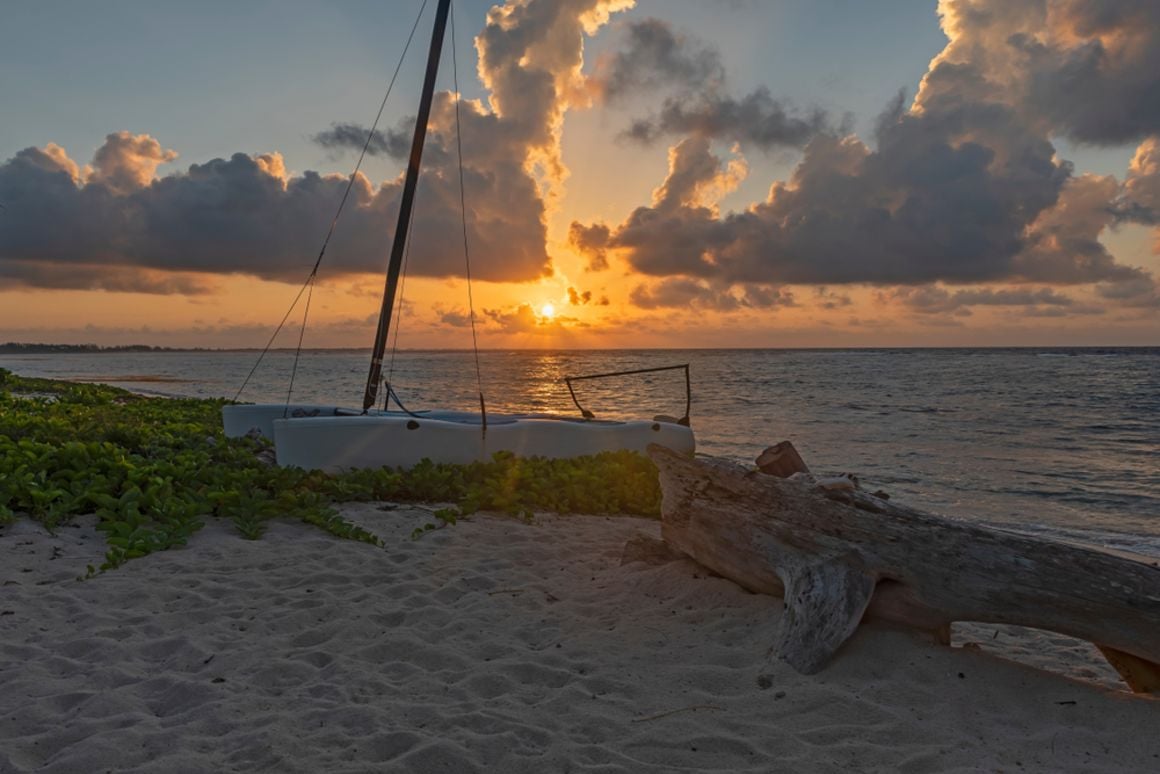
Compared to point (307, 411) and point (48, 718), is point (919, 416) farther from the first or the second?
point (48, 718)

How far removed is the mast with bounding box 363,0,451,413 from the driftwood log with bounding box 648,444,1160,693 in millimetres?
8278

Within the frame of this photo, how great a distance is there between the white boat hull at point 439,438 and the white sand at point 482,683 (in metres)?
3.64

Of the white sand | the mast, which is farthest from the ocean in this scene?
the mast

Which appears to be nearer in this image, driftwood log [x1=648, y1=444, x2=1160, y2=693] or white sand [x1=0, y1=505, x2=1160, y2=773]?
white sand [x1=0, y1=505, x2=1160, y2=773]

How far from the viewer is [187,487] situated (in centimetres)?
766

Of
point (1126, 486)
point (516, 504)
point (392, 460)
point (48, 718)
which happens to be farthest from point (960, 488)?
point (48, 718)

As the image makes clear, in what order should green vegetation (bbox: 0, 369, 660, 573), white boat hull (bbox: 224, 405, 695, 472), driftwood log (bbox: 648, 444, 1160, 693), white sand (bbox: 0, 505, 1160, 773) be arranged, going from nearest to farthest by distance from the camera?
white sand (bbox: 0, 505, 1160, 773) < driftwood log (bbox: 648, 444, 1160, 693) < green vegetation (bbox: 0, 369, 660, 573) < white boat hull (bbox: 224, 405, 695, 472)

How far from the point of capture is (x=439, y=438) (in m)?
9.90

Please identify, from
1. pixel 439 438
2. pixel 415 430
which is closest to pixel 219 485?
pixel 415 430

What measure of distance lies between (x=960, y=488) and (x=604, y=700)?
11.5 metres

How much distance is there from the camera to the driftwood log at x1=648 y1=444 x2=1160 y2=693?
4004mm

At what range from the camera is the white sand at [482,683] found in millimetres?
3342

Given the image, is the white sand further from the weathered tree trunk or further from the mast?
the mast

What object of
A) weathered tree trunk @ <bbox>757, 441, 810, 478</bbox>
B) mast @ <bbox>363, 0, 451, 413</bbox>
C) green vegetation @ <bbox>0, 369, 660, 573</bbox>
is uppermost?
mast @ <bbox>363, 0, 451, 413</bbox>
